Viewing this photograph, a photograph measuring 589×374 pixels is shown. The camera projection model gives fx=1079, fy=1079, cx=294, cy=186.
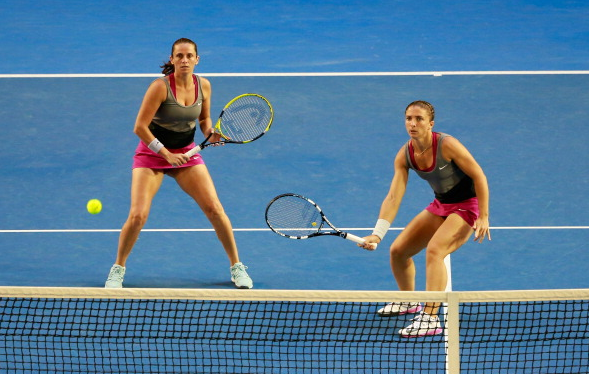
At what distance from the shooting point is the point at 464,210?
738 cm

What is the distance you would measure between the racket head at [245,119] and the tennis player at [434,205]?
48.7 inches

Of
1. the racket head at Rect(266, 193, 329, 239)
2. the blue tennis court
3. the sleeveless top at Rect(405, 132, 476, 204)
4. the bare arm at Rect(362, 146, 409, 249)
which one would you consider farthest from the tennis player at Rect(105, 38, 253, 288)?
the sleeveless top at Rect(405, 132, 476, 204)

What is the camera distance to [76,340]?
728cm

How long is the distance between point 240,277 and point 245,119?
47.3 inches

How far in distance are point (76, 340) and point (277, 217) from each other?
1588 mm

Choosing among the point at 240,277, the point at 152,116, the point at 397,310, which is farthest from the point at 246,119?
the point at 397,310

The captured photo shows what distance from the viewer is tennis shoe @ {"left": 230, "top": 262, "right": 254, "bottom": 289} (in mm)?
8180

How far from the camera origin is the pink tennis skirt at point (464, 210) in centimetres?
736

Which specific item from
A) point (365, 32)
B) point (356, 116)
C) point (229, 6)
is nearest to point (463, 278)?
point (356, 116)

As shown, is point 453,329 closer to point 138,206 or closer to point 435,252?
point 435,252

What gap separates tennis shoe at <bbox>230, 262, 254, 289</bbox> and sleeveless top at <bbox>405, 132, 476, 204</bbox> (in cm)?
165

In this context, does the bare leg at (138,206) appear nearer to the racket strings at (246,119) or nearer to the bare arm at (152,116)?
the bare arm at (152,116)

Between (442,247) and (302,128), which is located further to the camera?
(302,128)

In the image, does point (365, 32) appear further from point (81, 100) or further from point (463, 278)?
→ point (463, 278)
